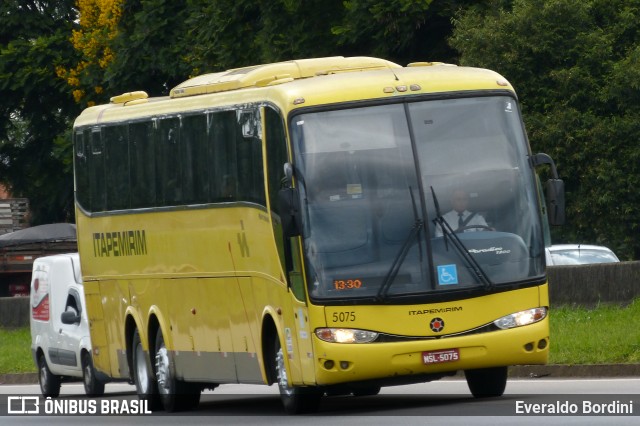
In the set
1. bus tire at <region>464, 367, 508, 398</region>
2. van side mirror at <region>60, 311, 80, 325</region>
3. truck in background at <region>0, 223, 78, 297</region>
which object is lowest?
truck in background at <region>0, 223, 78, 297</region>

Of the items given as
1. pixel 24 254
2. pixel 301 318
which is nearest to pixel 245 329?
pixel 301 318

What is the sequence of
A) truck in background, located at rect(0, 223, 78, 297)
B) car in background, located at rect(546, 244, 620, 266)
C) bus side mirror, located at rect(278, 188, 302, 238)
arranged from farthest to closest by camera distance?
truck in background, located at rect(0, 223, 78, 297), car in background, located at rect(546, 244, 620, 266), bus side mirror, located at rect(278, 188, 302, 238)

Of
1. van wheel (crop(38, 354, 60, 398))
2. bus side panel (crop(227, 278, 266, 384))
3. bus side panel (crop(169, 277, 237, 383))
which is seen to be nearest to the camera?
bus side panel (crop(227, 278, 266, 384))

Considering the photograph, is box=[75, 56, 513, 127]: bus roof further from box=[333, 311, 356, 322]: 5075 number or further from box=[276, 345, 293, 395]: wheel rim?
box=[276, 345, 293, 395]: wheel rim

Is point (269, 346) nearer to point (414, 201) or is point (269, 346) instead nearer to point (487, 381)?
point (487, 381)

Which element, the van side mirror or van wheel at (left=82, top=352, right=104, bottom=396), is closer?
van wheel at (left=82, top=352, right=104, bottom=396)

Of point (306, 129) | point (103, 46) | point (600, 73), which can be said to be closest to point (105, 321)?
point (306, 129)

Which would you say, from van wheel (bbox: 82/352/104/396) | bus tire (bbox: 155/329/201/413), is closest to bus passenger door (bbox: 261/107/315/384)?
bus tire (bbox: 155/329/201/413)

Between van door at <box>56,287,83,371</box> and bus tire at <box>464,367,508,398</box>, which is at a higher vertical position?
bus tire at <box>464,367,508,398</box>

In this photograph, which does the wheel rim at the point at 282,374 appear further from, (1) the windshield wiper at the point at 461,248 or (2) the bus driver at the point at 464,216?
(2) the bus driver at the point at 464,216

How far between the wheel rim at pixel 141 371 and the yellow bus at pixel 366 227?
7.02ft

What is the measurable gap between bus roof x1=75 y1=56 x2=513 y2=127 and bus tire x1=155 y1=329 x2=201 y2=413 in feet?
8.85

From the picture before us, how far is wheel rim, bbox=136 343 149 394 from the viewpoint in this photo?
2105 cm

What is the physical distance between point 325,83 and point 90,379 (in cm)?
1008
